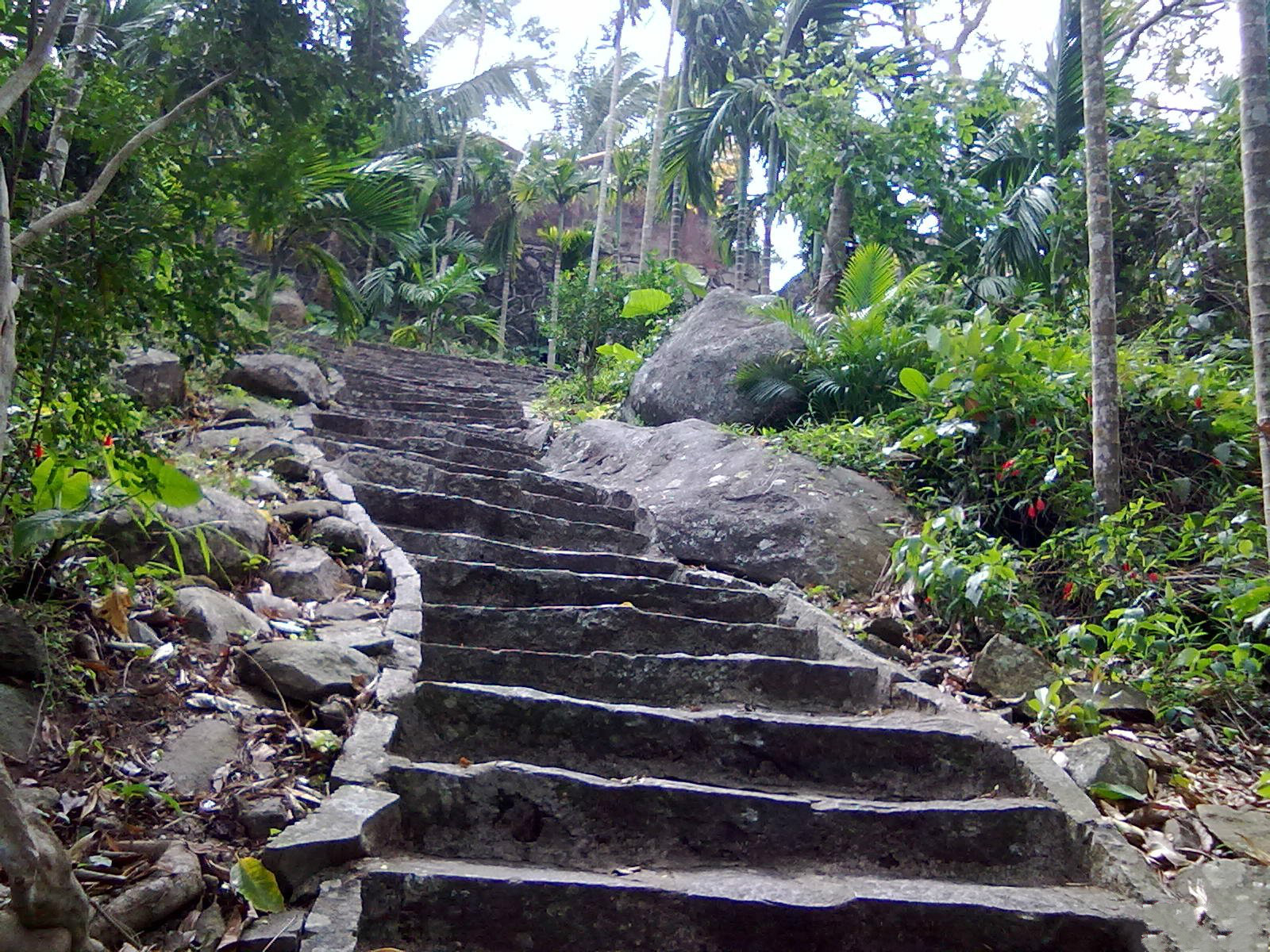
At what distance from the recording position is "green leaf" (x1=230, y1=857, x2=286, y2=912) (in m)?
1.79

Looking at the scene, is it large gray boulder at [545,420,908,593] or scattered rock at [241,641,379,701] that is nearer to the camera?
scattered rock at [241,641,379,701]

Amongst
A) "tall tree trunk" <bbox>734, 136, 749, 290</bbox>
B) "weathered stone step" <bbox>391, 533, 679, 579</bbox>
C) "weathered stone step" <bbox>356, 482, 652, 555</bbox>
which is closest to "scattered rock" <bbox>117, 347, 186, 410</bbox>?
"weathered stone step" <bbox>356, 482, 652, 555</bbox>

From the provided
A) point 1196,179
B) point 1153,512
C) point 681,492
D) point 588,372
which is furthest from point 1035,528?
point 588,372

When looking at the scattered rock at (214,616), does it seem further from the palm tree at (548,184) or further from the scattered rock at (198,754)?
the palm tree at (548,184)

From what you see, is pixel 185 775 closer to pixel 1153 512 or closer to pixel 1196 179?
pixel 1153 512

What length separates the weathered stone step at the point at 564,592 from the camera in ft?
12.3

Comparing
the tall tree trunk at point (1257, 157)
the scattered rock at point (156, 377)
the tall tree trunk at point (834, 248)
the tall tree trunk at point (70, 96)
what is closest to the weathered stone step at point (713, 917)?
the tall tree trunk at point (1257, 157)

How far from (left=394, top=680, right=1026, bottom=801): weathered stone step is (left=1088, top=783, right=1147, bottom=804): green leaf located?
20 centimetres

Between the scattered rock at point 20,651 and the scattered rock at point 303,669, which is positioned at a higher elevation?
the scattered rock at point 20,651

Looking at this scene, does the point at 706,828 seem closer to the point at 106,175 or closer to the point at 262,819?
the point at 262,819

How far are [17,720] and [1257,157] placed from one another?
13.3 feet

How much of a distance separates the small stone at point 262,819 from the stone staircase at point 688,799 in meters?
0.17

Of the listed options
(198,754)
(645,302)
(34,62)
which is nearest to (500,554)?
(198,754)

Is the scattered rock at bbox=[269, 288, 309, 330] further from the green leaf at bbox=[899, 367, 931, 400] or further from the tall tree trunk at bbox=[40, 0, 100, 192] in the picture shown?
the tall tree trunk at bbox=[40, 0, 100, 192]
